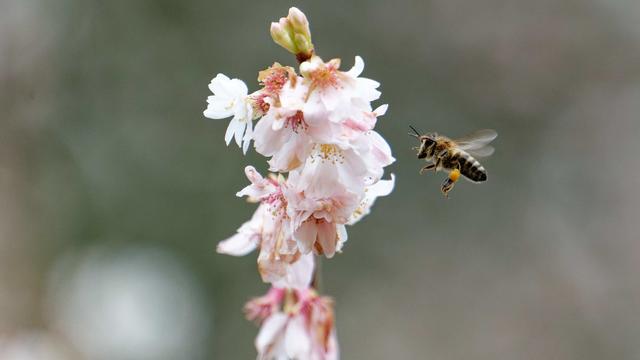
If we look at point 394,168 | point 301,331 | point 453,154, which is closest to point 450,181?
point 453,154

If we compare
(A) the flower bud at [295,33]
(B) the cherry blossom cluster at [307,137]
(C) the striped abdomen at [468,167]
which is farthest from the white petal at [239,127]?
(C) the striped abdomen at [468,167]

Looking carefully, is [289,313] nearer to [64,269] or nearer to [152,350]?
[152,350]

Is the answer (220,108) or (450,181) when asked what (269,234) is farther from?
(450,181)

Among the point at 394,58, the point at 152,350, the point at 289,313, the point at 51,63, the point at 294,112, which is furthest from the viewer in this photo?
the point at 51,63

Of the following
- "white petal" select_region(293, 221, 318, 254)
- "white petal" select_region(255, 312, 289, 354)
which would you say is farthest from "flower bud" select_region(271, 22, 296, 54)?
"white petal" select_region(255, 312, 289, 354)

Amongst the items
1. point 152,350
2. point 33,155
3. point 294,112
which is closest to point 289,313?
point 294,112
